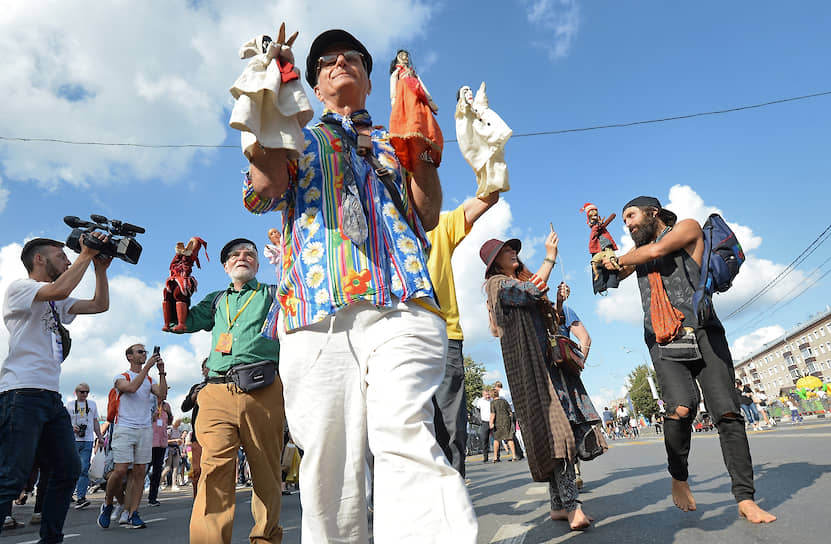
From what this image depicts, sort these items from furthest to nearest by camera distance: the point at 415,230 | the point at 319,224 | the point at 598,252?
1. the point at 598,252
2. the point at 415,230
3. the point at 319,224

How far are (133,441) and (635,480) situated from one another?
6371mm

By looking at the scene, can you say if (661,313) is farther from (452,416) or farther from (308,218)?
(308,218)

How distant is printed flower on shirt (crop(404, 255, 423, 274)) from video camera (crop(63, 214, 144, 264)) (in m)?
3.14

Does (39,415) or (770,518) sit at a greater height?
(39,415)

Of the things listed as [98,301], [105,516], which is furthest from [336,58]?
[105,516]

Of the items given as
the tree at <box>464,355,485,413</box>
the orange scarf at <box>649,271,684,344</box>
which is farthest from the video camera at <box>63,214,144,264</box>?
the tree at <box>464,355,485,413</box>

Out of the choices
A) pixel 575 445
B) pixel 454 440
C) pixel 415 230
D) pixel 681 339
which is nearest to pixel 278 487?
pixel 454 440

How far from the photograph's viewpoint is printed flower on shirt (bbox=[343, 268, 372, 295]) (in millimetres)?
1799

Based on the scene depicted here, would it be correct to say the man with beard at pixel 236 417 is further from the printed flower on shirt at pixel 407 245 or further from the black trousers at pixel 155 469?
the black trousers at pixel 155 469

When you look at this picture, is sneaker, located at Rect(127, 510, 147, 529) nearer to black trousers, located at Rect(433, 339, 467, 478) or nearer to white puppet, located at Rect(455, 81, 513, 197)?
black trousers, located at Rect(433, 339, 467, 478)

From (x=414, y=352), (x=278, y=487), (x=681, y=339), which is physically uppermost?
(x=681, y=339)

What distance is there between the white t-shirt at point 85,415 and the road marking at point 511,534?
31.5ft

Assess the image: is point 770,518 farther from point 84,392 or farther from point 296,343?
point 84,392

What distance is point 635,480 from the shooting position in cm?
628
